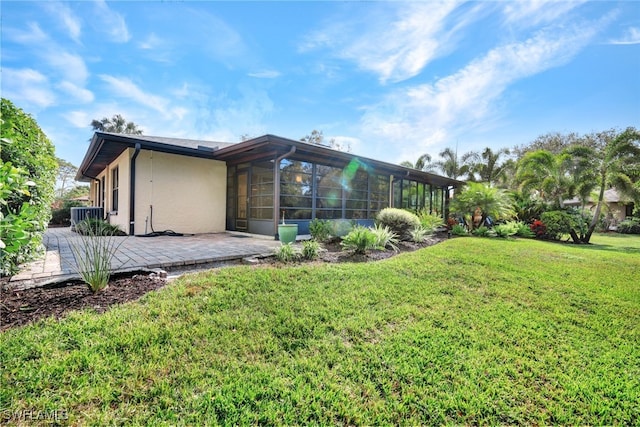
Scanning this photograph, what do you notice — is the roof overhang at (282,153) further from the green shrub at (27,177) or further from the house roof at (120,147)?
the green shrub at (27,177)

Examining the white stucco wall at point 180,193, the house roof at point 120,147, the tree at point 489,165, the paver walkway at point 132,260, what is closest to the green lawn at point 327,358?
the paver walkway at point 132,260

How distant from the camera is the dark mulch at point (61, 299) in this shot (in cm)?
238

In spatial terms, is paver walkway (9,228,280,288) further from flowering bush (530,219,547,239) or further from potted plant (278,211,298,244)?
flowering bush (530,219,547,239)

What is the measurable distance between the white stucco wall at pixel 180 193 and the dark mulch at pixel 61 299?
225 inches

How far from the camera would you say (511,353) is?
2.29 m

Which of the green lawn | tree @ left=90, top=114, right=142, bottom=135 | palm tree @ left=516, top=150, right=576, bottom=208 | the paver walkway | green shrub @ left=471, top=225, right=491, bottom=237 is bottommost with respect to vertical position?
the green lawn

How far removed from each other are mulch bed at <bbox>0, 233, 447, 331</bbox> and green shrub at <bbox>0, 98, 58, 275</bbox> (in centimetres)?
49

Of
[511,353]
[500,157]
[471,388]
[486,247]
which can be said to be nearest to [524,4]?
[486,247]

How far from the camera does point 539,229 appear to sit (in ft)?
36.9

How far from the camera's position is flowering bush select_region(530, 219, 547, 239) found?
11.2 metres

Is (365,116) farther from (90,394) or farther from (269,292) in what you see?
(90,394)

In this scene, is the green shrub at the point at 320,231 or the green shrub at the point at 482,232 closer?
the green shrub at the point at 320,231

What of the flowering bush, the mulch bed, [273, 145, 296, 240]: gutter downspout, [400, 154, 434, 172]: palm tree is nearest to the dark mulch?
the mulch bed

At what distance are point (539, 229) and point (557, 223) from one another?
62 centimetres
